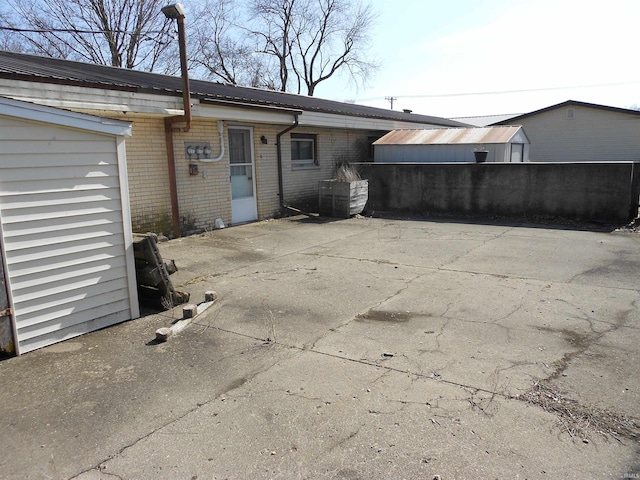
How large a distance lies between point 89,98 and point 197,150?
9.46ft

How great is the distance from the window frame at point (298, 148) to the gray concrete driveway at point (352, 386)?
7417 millimetres

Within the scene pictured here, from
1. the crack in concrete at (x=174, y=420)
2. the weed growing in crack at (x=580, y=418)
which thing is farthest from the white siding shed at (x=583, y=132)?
the crack in concrete at (x=174, y=420)

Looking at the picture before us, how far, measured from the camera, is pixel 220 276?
7.19 metres

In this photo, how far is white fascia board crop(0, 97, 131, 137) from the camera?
417cm

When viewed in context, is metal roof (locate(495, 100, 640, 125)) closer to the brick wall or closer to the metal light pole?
the brick wall

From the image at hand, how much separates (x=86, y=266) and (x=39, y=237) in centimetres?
55

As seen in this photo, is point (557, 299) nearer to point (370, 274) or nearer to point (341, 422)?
point (370, 274)

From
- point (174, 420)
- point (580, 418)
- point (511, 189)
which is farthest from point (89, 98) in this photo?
point (511, 189)

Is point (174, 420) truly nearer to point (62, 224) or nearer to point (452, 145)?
point (62, 224)

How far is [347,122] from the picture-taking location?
14.7 m

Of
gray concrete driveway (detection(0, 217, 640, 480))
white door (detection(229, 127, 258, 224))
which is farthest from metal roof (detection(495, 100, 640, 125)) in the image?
gray concrete driveway (detection(0, 217, 640, 480))

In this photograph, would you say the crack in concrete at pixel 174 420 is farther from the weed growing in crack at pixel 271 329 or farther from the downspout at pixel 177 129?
the downspout at pixel 177 129

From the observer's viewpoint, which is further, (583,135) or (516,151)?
(583,135)

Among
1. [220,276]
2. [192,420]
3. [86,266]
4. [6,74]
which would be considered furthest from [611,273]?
[6,74]
